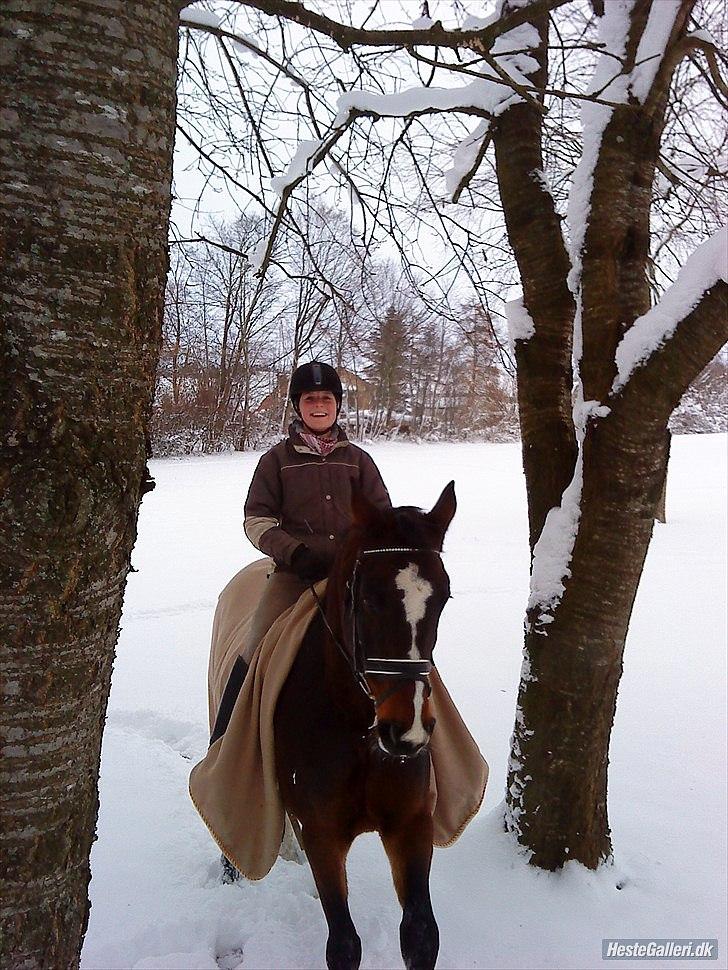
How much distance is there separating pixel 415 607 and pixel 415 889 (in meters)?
1.00

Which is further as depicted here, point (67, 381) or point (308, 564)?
point (308, 564)

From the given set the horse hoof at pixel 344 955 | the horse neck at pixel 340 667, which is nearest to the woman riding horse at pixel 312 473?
the horse neck at pixel 340 667

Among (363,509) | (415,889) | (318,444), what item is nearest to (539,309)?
(318,444)

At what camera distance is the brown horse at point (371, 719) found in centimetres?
181

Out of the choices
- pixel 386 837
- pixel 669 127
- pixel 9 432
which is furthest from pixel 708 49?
pixel 386 837

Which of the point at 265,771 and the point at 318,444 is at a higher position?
the point at 318,444

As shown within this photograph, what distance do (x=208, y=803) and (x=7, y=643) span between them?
1643 millimetres

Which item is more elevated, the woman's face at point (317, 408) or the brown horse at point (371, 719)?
the woman's face at point (317, 408)

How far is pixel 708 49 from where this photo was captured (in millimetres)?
2777

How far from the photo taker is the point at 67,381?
1055 mm

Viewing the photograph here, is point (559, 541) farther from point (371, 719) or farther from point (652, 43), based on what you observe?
point (652, 43)

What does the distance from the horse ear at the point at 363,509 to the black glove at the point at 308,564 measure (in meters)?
0.67

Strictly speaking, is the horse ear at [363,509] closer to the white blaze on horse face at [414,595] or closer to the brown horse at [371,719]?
the brown horse at [371,719]

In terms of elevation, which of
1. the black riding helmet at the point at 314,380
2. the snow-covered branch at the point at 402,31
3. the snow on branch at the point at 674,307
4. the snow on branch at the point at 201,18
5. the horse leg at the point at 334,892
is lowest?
the horse leg at the point at 334,892
